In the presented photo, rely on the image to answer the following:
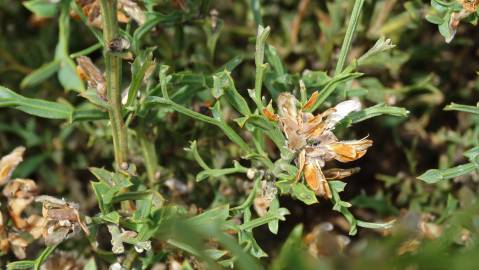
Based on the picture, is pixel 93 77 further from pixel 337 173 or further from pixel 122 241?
pixel 337 173

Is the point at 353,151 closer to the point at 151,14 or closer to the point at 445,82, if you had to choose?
the point at 151,14

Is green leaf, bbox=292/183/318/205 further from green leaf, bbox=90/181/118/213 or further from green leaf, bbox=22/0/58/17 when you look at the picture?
green leaf, bbox=22/0/58/17

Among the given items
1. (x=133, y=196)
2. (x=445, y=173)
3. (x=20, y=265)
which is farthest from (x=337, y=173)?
(x=20, y=265)

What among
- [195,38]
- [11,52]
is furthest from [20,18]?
[195,38]

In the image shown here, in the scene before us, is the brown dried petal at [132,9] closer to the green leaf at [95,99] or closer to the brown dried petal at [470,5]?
the green leaf at [95,99]

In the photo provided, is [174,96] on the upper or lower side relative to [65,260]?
upper

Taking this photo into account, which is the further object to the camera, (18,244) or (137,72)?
(18,244)

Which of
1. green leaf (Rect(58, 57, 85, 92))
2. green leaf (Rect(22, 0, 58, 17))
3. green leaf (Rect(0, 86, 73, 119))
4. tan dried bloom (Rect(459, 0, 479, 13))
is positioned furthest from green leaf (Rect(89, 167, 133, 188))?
tan dried bloom (Rect(459, 0, 479, 13))
